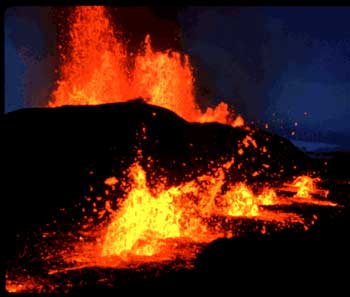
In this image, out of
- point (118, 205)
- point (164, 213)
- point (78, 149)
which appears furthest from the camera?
point (78, 149)

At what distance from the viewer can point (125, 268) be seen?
25.2 ft

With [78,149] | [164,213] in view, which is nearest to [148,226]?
[164,213]

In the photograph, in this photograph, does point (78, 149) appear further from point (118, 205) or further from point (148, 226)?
point (148, 226)

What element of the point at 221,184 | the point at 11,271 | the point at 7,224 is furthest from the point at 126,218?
the point at 221,184

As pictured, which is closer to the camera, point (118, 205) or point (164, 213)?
point (164, 213)

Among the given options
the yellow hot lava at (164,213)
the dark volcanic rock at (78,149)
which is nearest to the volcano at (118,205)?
the dark volcanic rock at (78,149)

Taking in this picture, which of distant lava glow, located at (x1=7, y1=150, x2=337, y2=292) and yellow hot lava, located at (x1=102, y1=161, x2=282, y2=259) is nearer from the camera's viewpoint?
distant lava glow, located at (x1=7, y1=150, x2=337, y2=292)

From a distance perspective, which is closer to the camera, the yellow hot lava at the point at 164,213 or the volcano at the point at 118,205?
the volcano at the point at 118,205

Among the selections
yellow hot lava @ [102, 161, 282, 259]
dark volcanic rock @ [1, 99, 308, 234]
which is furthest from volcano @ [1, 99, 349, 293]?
yellow hot lava @ [102, 161, 282, 259]

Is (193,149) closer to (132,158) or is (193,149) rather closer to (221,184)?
(221,184)

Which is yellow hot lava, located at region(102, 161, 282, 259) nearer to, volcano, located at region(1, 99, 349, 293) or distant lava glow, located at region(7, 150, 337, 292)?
distant lava glow, located at region(7, 150, 337, 292)

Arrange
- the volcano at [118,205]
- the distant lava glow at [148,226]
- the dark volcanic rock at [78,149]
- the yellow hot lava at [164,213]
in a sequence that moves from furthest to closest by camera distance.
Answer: the dark volcanic rock at [78,149], the yellow hot lava at [164,213], the distant lava glow at [148,226], the volcano at [118,205]

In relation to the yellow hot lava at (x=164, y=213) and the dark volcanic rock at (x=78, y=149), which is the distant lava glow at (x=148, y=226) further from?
the dark volcanic rock at (x=78, y=149)

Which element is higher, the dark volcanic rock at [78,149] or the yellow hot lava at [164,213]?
the dark volcanic rock at [78,149]
